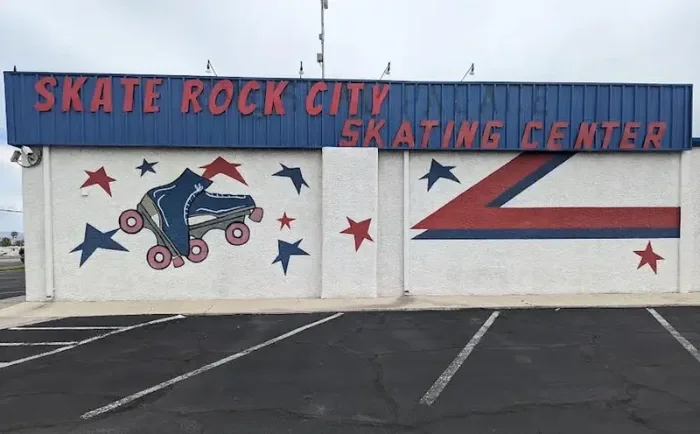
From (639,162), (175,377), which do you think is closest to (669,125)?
(639,162)

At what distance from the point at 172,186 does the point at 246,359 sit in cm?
574

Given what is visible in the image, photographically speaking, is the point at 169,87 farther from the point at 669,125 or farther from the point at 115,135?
the point at 669,125

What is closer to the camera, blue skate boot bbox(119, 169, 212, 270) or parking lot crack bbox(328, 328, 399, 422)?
parking lot crack bbox(328, 328, 399, 422)

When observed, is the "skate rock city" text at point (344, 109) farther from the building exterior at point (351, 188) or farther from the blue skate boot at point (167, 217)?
the blue skate boot at point (167, 217)

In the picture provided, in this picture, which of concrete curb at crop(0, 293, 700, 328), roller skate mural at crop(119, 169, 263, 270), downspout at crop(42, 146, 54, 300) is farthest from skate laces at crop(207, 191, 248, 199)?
downspout at crop(42, 146, 54, 300)

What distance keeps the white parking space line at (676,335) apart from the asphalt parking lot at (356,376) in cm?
4

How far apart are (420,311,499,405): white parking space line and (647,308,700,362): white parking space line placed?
276 centimetres

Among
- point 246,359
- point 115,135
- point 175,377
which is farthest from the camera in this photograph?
point 115,135

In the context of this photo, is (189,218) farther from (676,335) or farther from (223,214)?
(676,335)

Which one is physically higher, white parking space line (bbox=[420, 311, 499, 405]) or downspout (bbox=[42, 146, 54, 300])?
downspout (bbox=[42, 146, 54, 300])

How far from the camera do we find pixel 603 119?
10.5 metres

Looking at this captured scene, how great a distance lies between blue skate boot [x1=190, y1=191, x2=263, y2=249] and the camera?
10281 mm

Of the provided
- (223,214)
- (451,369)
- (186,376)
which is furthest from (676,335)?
(223,214)

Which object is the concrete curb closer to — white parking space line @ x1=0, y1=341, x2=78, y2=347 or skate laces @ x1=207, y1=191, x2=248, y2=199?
white parking space line @ x1=0, y1=341, x2=78, y2=347
